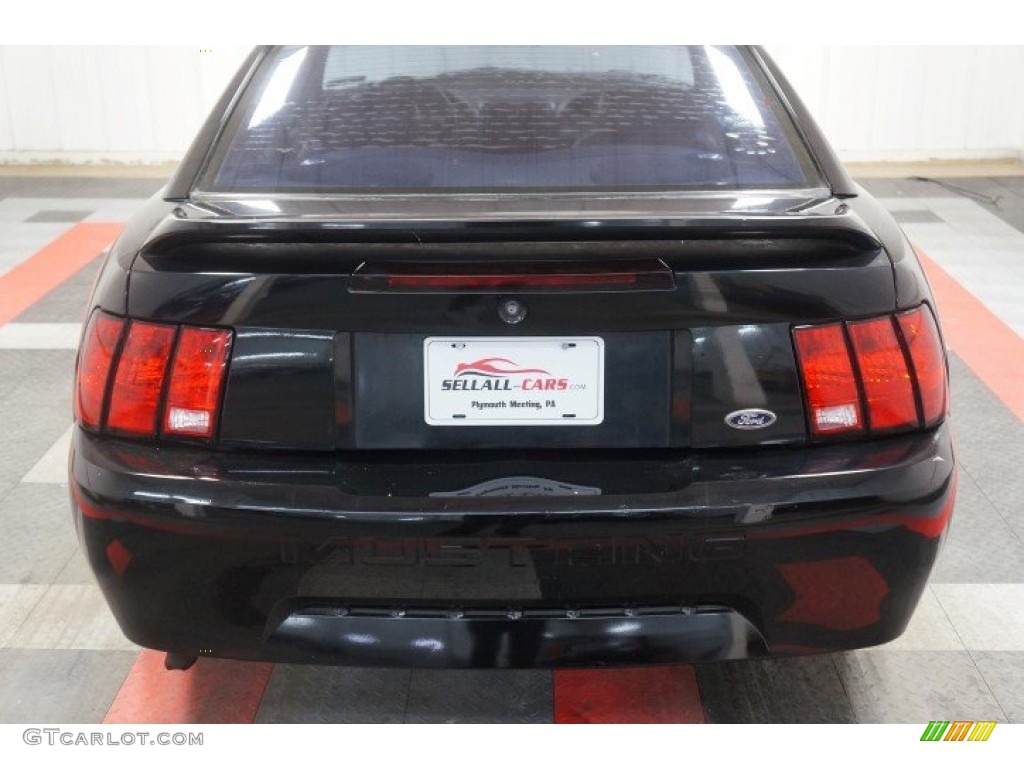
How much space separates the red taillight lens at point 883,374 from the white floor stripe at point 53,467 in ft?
6.97

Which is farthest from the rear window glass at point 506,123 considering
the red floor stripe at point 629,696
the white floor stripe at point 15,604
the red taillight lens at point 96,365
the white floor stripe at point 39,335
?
the white floor stripe at point 39,335

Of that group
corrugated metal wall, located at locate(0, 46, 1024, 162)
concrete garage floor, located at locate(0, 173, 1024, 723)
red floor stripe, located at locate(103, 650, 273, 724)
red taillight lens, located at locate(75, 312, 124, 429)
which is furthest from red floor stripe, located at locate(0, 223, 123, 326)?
red taillight lens, located at locate(75, 312, 124, 429)

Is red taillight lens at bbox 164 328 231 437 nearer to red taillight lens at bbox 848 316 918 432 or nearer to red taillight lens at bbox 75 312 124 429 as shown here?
red taillight lens at bbox 75 312 124 429

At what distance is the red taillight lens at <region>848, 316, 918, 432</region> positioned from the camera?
179cm

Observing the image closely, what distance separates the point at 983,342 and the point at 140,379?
10.8 feet

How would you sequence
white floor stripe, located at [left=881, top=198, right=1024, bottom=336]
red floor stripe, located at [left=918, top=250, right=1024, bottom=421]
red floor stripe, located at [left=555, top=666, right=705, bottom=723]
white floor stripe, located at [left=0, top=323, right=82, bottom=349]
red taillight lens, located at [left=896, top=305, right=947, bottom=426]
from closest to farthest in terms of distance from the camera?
red taillight lens, located at [left=896, top=305, right=947, bottom=426] < red floor stripe, located at [left=555, top=666, right=705, bottom=723] < red floor stripe, located at [left=918, top=250, right=1024, bottom=421] < white floor stripe, located at [left=0, top=323, right=82, bottom=349] < white floor stripe, located at [left=881, top=198, right=1024, bottom=336]

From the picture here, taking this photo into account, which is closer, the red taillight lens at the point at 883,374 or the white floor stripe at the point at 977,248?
the red taillight lens at the point at 883,374

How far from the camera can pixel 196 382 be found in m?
1.79

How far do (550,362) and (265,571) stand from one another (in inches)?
20.1

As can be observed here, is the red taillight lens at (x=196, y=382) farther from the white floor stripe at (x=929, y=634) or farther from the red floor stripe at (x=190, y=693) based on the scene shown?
the white floor stripe at (x=929, y=634)

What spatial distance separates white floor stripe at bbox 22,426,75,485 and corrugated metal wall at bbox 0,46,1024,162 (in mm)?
5072

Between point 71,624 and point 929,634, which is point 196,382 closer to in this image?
point 71,624

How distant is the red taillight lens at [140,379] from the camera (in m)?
1.80
